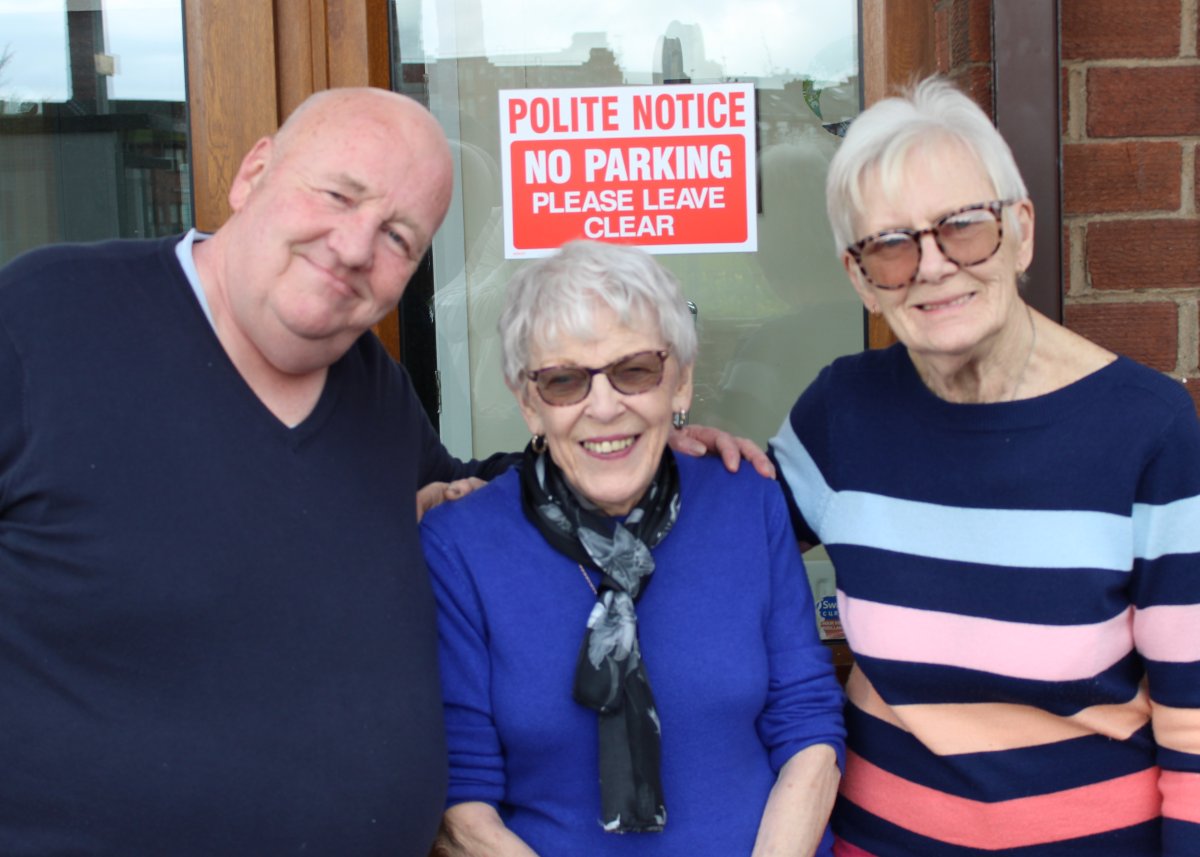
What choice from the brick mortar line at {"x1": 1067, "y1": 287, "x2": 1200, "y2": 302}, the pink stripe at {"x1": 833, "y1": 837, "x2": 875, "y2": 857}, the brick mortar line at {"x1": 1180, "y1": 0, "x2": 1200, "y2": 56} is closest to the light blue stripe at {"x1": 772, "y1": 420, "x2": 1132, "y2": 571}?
the pink stripe at {"x1": 833, "y1": 837, "x2": 875, "y2": 857}

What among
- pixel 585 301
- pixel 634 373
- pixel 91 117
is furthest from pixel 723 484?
pixel 91 117

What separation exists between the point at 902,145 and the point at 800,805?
3.79 ft

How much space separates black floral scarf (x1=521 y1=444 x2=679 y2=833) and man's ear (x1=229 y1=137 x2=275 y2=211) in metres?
0.73

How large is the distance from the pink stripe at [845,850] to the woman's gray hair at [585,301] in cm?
96

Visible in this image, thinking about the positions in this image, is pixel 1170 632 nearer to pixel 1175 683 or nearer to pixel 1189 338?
pixel 1175 683

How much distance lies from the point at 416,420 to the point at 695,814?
89cm

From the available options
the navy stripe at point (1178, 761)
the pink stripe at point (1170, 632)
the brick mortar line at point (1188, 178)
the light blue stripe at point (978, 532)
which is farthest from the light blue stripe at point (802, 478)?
the brick mortar line at point (1188, 178)

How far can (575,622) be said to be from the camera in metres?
2.15

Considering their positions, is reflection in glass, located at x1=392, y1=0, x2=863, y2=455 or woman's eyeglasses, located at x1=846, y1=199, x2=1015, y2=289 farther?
reflection in glass, located at x1=392, y1=0, x2=863, y2=455

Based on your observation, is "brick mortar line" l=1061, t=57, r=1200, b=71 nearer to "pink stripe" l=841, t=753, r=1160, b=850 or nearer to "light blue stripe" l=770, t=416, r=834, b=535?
"light blue stripe" l=770, t=416, r=834, b=535

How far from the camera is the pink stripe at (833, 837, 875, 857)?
2217 millimetres

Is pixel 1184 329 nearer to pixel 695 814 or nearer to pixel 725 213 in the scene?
pixel 725 213

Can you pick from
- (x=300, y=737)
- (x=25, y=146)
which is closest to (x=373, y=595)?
(x=300, y=737)

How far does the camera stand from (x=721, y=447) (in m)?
2.38
